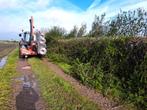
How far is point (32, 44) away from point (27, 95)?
20.3 meters

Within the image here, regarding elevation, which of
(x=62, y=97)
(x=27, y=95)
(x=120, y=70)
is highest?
(x=120, y=70)

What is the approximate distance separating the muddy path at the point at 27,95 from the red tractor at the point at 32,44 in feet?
43.4

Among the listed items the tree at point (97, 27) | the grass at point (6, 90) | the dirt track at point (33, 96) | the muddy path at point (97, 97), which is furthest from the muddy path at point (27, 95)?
the tree at point (97, 27)

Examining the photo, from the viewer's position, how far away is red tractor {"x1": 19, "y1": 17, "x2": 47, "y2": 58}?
30.6m

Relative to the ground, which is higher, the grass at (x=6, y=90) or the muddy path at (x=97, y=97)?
the muddy path at (x=97, y=97)

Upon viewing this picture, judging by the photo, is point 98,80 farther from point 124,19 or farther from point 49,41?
point 49,41

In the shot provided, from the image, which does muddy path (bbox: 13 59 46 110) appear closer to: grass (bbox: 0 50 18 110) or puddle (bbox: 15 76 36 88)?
puddle (bbox: 15 76 36 88)

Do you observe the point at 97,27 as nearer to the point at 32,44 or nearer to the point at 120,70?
the point at 32,44

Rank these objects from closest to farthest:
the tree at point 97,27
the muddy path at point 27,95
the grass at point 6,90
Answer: the muddy path at point 27,95 < the grass at point 6,90 < the tree at point 97,27

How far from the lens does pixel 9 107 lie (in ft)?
34.1

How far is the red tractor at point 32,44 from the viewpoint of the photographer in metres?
30.6

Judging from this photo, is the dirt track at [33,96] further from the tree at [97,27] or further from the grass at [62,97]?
the tree at [97,27]

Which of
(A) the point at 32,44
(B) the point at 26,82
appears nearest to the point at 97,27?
(A) the point at 32,44

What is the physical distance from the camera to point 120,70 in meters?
14.3
